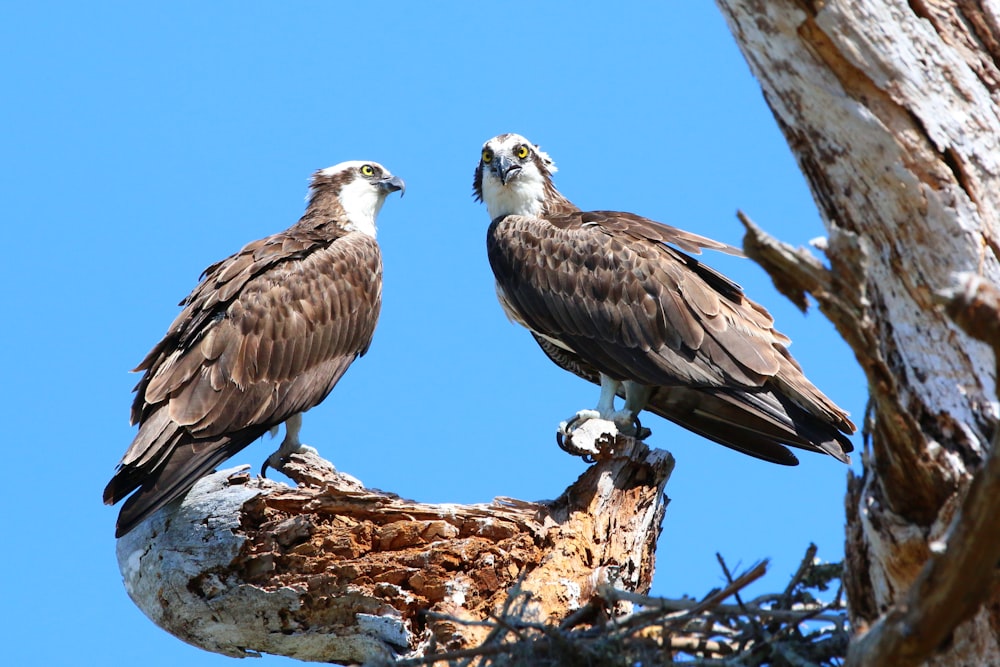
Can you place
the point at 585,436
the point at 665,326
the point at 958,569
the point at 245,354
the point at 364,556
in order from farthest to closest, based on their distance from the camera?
the point at 245,354, the point at 665,326, the point at 585,436, the point at 364,556, the point at 958,569

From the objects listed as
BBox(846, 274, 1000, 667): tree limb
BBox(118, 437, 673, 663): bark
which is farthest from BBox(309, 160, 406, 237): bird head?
BBox(846, 274, 1000, 667): tree limb

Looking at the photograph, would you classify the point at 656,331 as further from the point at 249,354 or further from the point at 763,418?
the point at 249,354

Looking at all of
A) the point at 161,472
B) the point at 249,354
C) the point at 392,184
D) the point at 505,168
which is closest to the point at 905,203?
the point at 161,472

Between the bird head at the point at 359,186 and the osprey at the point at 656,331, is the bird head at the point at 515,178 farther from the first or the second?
the bird head at the point at 359,186

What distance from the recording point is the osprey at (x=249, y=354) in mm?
7508

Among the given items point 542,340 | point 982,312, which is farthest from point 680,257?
point 982,312

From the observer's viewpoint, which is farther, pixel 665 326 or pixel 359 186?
pixel 359 186

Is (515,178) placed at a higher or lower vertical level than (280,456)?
higher

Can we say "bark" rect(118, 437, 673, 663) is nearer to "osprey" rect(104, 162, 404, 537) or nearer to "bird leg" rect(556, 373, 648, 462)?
"bird leg" rect(556, 373, 648, 462)

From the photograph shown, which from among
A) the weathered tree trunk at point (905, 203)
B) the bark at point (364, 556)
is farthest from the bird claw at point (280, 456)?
the weathered tree trunk at point (905, 203)

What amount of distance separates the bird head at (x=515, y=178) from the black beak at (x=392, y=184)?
1007mm

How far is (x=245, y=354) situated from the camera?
27.8 ft

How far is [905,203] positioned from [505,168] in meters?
5.34

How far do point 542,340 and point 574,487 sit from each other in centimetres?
233
